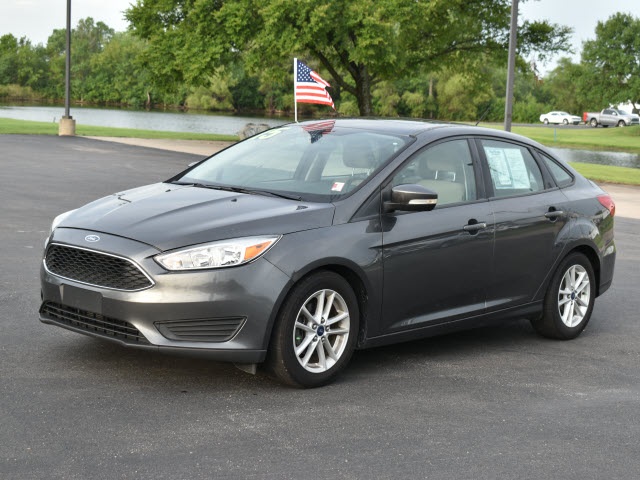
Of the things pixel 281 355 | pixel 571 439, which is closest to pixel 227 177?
pixel 281 355

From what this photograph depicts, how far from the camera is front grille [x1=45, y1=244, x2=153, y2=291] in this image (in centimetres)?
560

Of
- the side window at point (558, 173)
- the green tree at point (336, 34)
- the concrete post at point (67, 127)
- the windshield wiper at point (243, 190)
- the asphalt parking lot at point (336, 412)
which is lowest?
the asphalt parking lot at point (336, 412)

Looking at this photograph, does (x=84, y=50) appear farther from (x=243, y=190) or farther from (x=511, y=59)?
(x=243, y=190)

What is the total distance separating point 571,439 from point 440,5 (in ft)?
130

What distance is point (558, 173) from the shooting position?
8.02m

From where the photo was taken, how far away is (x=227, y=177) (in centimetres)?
699

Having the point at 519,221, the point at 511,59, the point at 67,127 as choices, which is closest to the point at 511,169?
the point at 519,221

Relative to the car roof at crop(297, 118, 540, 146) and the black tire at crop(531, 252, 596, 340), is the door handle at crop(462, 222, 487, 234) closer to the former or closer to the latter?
the car roof at crop(297, 118, 540, 146)

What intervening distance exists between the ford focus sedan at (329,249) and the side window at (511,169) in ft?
0.05

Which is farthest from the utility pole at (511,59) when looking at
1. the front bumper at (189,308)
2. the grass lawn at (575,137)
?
the front bumper at (189,308)

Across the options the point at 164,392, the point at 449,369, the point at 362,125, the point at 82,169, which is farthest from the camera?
the point at 82,169

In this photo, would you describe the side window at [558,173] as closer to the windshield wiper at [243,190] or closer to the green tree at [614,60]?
the windshield wiper at [243,190]

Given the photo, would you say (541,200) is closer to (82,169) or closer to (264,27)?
(82,169)

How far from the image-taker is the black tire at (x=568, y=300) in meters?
7.73
